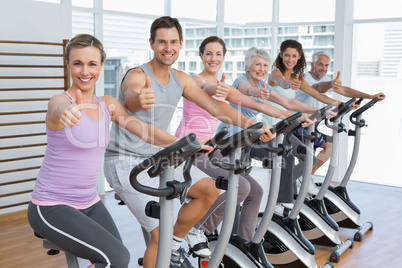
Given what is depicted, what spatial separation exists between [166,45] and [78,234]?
1.16 meters

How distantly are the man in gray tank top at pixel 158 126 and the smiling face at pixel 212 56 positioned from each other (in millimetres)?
841

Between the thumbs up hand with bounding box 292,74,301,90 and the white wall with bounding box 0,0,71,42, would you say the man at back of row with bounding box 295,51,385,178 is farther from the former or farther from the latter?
the white wall with bounding box 0,0,71,42

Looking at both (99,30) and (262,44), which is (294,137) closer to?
(99,30)

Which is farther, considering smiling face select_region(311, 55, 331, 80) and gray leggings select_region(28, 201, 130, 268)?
smiling face select_region(311, 55, 331, 80)

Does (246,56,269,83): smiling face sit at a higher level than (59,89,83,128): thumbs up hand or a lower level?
higher

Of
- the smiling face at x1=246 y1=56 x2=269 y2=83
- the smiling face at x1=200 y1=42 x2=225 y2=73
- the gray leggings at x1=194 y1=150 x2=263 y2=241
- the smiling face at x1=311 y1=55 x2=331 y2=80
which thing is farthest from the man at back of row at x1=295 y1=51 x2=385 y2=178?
the gray leggings at x1=194 y1=150 x2=263 y2=241

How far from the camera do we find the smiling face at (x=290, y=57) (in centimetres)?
435

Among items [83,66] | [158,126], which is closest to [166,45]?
[158,126]

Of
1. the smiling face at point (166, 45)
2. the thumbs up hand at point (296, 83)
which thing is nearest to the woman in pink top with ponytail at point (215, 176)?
the smiling face at point (166, 45)

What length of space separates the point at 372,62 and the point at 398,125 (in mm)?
845

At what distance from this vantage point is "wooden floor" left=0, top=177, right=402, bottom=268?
3600 millimetres

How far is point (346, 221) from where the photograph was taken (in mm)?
4379

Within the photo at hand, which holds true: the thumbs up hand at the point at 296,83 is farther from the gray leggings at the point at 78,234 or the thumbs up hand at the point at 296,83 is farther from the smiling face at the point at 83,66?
the gray leggings at the point at 78,234

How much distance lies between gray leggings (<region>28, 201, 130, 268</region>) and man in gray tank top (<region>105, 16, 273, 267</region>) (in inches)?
15.9
